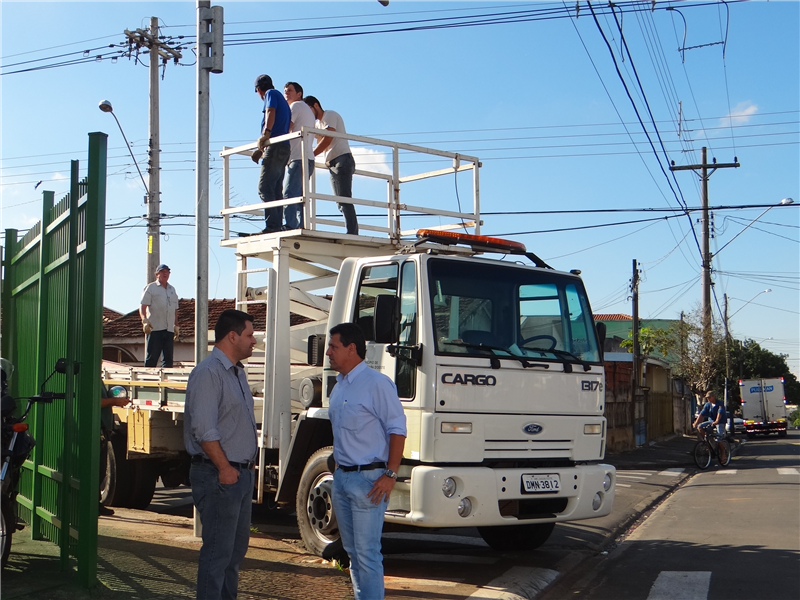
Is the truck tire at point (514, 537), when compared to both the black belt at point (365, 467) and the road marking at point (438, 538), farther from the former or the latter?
the black belt at point (365, 467)

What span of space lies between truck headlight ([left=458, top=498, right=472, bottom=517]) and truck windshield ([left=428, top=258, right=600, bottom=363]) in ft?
3.92

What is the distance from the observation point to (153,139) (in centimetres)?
2212

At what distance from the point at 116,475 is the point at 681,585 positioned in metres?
6.56

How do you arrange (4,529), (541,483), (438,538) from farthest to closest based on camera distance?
(438,538), (541,483), (4,529)

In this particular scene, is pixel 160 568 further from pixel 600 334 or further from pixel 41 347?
pixel 600 334

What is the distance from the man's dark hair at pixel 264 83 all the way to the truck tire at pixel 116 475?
14.5 ft

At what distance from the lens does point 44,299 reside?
6.91 m

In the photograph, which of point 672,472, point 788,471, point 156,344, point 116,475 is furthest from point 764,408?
point 116,475

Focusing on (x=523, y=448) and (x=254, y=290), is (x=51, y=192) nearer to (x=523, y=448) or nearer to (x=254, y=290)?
(x=254, y=290)

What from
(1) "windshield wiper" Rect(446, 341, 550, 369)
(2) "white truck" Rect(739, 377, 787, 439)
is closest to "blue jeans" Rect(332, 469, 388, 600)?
(1) "windshield wiper" Rect(446, 341, 550, 369)

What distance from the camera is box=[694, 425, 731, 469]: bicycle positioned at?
814 inches

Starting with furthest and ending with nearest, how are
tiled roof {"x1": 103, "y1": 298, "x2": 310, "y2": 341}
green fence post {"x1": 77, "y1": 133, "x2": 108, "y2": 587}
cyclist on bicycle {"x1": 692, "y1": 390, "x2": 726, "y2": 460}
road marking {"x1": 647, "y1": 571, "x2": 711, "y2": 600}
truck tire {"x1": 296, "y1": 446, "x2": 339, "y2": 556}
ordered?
1. tiled roof {"x1": 103, "y1": 298, "x2": 310, "y2": 341}
2. cyclist on bicycle {"x1": 692, "y1": 390, "x2": 726, "y2": 460}
3. truck tire {"x1": 296, "y1": 446, "x2": 339, "y2": 556}
4. road marking {"x1": 647, "y1": 571, "x2": 711, "y2": 600}
5. green fence post {"x1": 77, "y1": 133, "x2": 108, "y2": 587}

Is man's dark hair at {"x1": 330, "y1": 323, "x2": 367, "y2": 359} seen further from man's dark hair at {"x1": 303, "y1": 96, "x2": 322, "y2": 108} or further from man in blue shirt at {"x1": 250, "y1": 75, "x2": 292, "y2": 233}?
man's dark hair at {"x1": 303, "y1": 96, "x2": 322, "y2": 108}

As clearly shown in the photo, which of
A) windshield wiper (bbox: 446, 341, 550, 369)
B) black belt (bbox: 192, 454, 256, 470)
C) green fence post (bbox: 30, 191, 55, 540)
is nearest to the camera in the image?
black belt (bbox: 192, 454, 256, 470)
